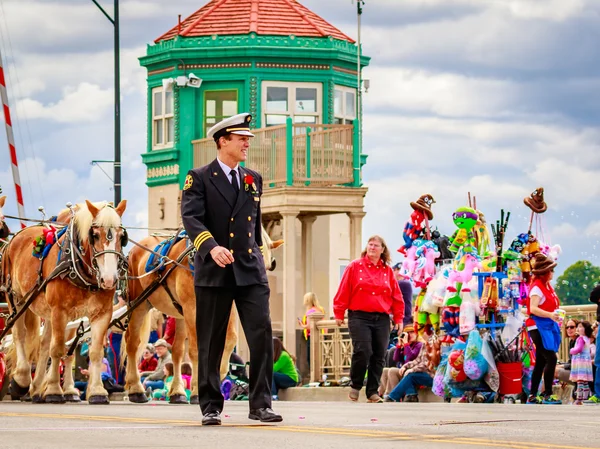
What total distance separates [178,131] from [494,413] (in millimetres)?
28642

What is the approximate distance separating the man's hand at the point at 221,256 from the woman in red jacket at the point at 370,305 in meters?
8.18

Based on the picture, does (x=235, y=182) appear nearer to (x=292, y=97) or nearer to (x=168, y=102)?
(x=292, y=97)

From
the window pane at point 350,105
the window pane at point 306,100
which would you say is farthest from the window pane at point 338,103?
the window pane at point 306,100

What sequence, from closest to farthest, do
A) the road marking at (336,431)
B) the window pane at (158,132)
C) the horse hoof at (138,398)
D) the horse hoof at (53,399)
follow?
the road marking at (336,431) < the horse hoof at (53,399) < the horse hoof at (138,398) < the window pane at (158,132)

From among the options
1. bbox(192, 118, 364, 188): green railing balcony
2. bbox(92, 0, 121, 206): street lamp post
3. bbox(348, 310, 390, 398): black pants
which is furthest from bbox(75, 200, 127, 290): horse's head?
bbox(192, 118, 364, 188): green railing balcony

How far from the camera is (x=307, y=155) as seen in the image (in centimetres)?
3862

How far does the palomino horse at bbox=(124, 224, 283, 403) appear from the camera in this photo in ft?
60.7

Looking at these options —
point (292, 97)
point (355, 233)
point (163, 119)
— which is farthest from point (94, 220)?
point (163, 119)

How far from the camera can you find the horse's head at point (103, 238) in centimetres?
1798

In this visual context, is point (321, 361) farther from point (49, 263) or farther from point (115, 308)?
point (49, 263)

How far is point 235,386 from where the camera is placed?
80.5 ft

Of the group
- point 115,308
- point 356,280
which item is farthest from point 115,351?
point 356,280

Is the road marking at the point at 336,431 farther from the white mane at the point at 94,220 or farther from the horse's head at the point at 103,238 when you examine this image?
the white mane at the point at 94,220

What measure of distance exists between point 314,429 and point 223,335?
1.28 meters
